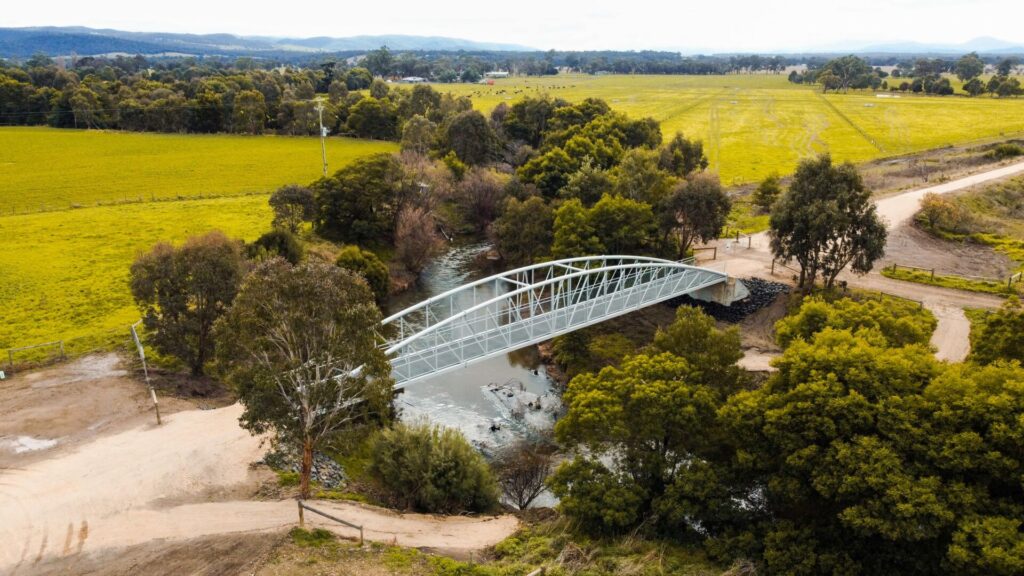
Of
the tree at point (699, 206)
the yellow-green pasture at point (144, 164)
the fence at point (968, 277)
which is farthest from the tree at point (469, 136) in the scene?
the fence at point (968, 277)

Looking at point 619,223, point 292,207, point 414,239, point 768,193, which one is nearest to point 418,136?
point 292,207

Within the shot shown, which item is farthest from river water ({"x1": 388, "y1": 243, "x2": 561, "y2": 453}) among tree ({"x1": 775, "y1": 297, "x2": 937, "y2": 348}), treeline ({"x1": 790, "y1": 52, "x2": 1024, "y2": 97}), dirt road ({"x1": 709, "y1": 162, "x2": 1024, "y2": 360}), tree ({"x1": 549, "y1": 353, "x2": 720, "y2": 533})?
treeline ({"x1": 790, "y1": 52, "x2": 1024, "y2": 97})

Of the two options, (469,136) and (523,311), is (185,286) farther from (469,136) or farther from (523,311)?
(469,136)

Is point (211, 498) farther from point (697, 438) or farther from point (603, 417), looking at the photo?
point (697, 438)

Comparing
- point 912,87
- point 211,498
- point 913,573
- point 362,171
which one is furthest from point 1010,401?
point 912,87

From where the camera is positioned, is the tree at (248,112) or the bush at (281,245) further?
the tree at (248,112)

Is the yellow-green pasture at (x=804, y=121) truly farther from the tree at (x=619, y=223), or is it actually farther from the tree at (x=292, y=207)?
the tree at (x=292, y=207)
